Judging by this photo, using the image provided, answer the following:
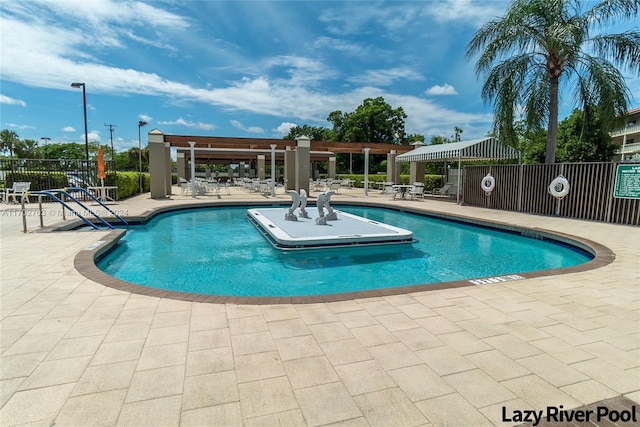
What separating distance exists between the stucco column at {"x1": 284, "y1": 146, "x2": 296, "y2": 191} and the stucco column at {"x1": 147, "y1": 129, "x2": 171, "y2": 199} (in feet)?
21.4

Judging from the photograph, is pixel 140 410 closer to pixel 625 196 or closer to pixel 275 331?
pixel 275 331

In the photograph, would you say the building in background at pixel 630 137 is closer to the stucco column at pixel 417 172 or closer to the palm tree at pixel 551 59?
the stucco column at pixel 417 172

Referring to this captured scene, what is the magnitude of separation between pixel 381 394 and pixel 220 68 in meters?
16.0

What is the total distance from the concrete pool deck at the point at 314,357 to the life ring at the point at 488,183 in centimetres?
943

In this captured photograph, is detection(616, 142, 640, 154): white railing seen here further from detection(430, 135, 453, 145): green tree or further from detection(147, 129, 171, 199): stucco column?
detection(147, 129, 171, 199): stucco column

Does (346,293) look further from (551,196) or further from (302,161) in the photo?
(302,161)

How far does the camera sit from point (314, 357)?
2.46 metres

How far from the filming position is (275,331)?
2859 mm

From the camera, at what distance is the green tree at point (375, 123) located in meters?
38.6

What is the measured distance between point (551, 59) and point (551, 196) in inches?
183

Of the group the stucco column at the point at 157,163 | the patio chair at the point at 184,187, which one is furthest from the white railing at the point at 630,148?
the stucco column at the point at 157,163

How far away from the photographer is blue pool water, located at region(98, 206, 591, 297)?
539 centimetres

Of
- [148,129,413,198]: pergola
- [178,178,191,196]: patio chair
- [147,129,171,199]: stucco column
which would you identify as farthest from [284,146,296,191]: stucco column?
[147,129,171,199]: stucco column

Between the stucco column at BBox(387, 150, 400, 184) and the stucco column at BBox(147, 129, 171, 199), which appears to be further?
the stucco column at BBox(387, 150, 400, 184)
